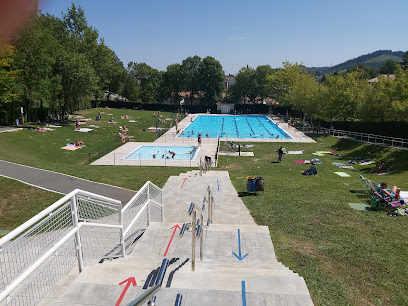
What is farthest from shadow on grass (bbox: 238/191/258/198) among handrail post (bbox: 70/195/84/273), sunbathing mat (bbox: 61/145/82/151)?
sunbathing mat (bbox: 61/145/82/151)

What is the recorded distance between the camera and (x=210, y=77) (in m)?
80.1

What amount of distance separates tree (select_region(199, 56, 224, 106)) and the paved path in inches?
2621

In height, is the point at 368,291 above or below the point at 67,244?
below

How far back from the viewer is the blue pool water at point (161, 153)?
2780 cm

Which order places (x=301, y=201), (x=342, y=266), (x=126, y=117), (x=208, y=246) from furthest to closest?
(x=126, y=117) < (x=301, y=201) < (x=208, y=246) < (x=342, y=266)

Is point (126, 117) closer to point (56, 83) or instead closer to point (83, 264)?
point (56, 83)

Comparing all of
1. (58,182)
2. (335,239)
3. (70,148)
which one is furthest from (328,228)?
(70,148)

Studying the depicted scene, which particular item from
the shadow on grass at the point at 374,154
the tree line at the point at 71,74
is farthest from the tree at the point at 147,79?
the shadow on grass at the point at 374,154

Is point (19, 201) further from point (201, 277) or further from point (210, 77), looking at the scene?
point (210, 77)

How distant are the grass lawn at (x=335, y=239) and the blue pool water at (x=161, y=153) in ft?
36.9

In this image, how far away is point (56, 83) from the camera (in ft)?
120

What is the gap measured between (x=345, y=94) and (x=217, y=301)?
36636 millimetres

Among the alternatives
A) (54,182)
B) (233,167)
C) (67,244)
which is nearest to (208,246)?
(67,244)

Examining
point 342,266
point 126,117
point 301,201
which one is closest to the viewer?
point 342,266
